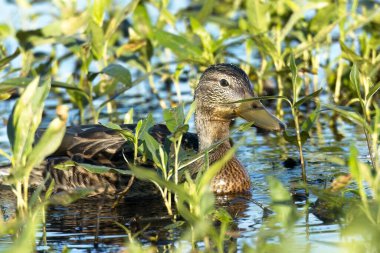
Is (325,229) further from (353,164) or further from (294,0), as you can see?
(294,0)

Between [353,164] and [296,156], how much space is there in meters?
4.31

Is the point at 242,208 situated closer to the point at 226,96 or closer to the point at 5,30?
the point at 226,96

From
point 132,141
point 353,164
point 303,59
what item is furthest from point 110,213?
point 303,59

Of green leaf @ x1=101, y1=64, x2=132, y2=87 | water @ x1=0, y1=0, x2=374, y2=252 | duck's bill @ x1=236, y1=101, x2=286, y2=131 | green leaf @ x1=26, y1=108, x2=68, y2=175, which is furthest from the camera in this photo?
green leaf @ x1=101, y1=64, x2=132, y2=87

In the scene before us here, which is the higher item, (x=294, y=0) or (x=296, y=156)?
(x=294, y=0)

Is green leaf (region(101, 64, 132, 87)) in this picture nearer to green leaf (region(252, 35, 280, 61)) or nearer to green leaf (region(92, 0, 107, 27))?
green leaf (region(92, 0, 107, 27))

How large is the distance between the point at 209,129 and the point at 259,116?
0.53 meters

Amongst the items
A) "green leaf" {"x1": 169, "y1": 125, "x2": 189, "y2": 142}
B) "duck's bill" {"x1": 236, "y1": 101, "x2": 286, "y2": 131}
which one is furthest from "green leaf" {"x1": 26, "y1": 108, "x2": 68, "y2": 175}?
"duck's bill" {"x1": 236, "y1": 101, "x2": 286, "y2": 131}

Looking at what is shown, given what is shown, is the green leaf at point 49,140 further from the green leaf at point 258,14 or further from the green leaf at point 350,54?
the green leaf at point 258,14

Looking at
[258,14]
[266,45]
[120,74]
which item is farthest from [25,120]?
[258,14]

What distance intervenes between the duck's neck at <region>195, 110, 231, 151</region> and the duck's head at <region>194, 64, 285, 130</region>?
0.5 inches

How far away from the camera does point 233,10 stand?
15.9 metres

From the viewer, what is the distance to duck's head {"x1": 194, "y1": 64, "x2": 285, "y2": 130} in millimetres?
9414

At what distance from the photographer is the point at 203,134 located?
9531 mm
